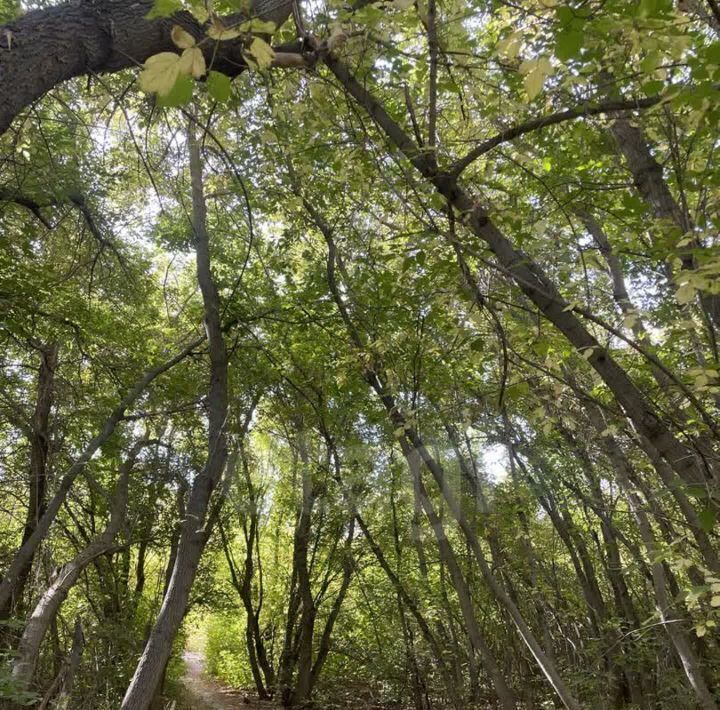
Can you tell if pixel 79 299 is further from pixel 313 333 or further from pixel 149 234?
pixel 313 333

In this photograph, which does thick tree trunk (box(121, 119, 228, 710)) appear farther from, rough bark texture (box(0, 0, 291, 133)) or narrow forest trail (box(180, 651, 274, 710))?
narrow forest trail (box(180, 651, 274, 710))

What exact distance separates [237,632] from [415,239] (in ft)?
37.2

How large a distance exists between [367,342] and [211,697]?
10.2 m

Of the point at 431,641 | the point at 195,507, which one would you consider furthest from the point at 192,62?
the point at 431,641

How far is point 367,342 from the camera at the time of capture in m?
4.47

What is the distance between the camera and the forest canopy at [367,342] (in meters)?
1.83

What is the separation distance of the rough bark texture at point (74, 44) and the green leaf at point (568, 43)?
3.29ft

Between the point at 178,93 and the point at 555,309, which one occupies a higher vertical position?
the point at 555,309

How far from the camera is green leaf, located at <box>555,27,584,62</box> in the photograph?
108 cm

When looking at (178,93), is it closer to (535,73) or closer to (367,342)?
(535,73)

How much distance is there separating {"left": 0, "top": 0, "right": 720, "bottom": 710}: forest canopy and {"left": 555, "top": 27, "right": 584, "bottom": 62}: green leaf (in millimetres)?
20

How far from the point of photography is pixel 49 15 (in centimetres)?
184

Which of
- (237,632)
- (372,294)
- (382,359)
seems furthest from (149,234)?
(237,632)

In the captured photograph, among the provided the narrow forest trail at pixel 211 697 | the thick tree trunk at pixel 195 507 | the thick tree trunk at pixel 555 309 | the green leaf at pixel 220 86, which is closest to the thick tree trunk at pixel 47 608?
the thick tree trunk at pixel 195 507
